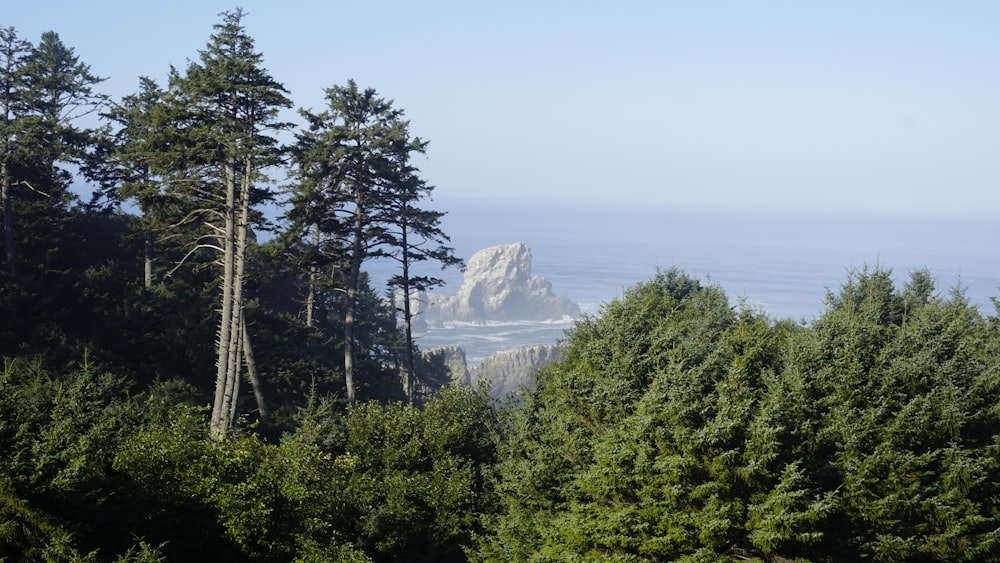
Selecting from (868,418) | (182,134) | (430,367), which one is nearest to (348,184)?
(182,134)

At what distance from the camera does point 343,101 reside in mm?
35312

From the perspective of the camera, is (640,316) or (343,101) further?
(343,101)

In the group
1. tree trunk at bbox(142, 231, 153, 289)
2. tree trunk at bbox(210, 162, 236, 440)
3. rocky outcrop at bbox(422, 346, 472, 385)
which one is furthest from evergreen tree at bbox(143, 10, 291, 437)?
rocky outcrop at bbox(422, 346, 472, 385)

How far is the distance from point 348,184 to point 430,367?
36.9 m

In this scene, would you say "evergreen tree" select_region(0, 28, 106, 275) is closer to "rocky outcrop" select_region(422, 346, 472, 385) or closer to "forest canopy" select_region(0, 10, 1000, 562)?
"forest canopy" select_region(0, 10, 1000, 562)

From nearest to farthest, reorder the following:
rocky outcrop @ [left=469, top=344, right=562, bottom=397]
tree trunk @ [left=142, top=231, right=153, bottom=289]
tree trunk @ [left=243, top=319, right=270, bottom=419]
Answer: tree trunk @ [left=243, top=319, right=270, bottom=419]
tree trunk @ [left=142, top=231, right=153, bottom=289]
rocky outcrop @ [left=469, top=344, right=562, bottom=397]

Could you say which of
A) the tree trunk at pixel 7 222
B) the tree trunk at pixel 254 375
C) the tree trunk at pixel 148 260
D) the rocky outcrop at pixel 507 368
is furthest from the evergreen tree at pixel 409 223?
the rocky outcrop at pixel 507 368

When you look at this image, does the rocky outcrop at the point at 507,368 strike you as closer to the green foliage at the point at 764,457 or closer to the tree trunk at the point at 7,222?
the tree trunk at the point at 7,222

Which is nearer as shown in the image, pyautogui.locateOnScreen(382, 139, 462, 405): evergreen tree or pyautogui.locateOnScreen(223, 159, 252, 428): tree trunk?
pyautogui.locateOnScreen(223, 159, 252, 428): tree trunk

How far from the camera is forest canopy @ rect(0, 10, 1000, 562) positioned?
16.2 metres

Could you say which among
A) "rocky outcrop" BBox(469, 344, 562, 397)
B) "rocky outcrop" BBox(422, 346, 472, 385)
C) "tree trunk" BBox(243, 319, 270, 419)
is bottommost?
"rocky outcrop" BBox(469, 344, 562, 397)

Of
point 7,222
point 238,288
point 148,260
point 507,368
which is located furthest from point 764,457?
point 507,368

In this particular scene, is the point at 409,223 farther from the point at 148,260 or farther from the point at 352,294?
the point at 148,260

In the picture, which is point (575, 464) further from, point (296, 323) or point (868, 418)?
point (296, 323)
